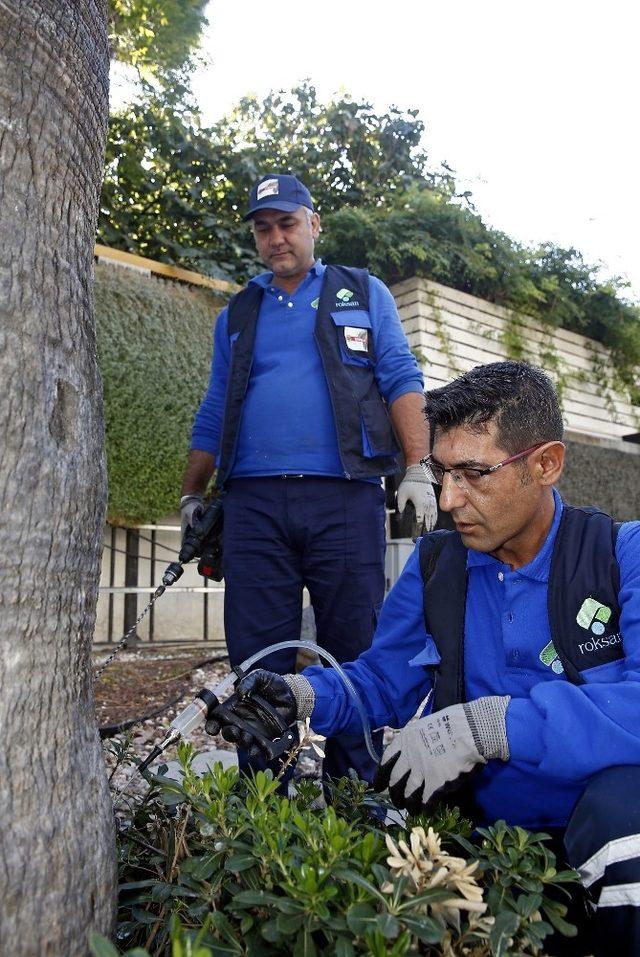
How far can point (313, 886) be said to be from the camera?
4.05 feet

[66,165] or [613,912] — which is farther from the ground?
[66,165]

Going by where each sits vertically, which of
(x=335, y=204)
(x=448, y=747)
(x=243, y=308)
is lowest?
(x=448, y=747)

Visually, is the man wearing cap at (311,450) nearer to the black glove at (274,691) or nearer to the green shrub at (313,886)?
the black glove at (274,691)

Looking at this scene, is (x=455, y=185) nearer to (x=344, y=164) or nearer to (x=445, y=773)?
(x=344, y=164)

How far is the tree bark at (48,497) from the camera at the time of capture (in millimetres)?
1271

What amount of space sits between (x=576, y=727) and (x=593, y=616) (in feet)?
1.16

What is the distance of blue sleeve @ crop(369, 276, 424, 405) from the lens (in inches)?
132

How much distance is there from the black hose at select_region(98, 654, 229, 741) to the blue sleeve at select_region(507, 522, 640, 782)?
1271mm

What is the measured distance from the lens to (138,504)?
21.1 ft

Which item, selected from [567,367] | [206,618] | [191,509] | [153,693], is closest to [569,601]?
[191,509]

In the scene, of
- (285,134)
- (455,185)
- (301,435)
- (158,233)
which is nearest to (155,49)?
(158,233)

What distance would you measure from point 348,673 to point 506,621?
0.47m

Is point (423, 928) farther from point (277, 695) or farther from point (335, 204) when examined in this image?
point (335, 204)

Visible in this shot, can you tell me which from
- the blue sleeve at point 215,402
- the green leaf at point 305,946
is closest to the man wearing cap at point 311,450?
the blue sleeve at point 215,402
